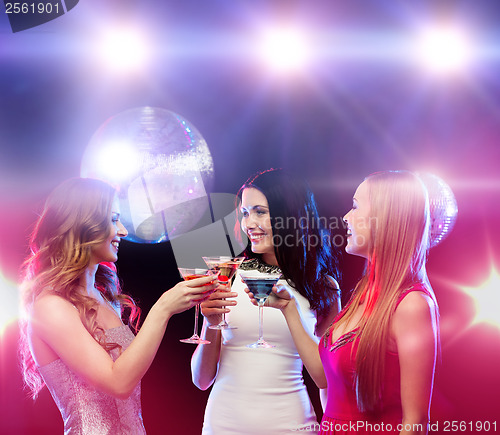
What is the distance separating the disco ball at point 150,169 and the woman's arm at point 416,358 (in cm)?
216

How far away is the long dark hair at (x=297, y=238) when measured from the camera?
103 inches

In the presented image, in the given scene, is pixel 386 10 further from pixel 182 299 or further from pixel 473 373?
pixel 182 299

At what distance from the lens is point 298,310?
2359 mm

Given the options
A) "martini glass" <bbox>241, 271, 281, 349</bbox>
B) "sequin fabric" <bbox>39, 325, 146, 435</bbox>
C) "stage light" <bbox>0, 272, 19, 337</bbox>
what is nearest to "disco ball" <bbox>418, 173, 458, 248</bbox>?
"martini glass" <bbox>241, 271, 281, 349</bbox>

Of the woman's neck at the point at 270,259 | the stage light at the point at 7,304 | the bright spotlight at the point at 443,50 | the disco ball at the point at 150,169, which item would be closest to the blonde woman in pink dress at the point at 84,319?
the woman's neck at the point at 270,259

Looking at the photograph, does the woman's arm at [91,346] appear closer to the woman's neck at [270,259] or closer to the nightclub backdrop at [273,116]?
the woman's neck at [270,259]

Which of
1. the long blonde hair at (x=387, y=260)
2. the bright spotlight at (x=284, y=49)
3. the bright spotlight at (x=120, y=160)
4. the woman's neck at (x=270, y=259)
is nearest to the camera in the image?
the long blonde hair at (x=387, y=260)

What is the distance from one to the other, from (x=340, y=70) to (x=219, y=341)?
244 centimetres

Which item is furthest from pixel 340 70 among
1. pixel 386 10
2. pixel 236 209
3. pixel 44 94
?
pixel 44 94

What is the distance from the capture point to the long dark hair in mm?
2617

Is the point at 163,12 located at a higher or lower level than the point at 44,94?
higher

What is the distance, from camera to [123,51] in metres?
4.20

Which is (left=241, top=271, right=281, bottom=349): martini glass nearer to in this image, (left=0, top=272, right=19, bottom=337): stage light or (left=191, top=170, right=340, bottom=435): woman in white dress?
(left=191, top=170, right=340, bottom=435): woman in white dress

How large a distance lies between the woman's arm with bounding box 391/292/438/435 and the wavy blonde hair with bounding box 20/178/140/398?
1100mm
